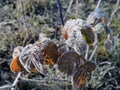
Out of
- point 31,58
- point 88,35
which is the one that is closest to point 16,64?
point 31,58

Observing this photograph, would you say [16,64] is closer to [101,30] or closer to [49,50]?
[49,50]

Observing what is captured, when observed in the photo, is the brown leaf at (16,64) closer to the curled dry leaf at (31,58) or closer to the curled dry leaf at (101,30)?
the curled dry leaf at (31,58)

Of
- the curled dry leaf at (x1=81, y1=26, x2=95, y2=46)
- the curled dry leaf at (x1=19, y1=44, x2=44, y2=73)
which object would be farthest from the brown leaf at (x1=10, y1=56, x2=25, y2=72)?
the curled dry leaf at (x1=81, y1=26, x2=95, y2=46)

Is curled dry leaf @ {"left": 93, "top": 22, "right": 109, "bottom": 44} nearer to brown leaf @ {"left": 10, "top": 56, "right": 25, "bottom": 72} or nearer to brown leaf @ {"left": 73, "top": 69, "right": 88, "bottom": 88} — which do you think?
brown leaf @ {"left": 73, "top": 69, "right": 88, "bottom": 88}

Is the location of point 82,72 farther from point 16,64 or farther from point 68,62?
point 16,64

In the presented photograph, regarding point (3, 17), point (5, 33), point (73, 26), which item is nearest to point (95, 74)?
point (5, 33)

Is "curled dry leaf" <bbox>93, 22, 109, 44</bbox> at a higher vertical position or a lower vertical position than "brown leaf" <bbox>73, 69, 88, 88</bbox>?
higher
